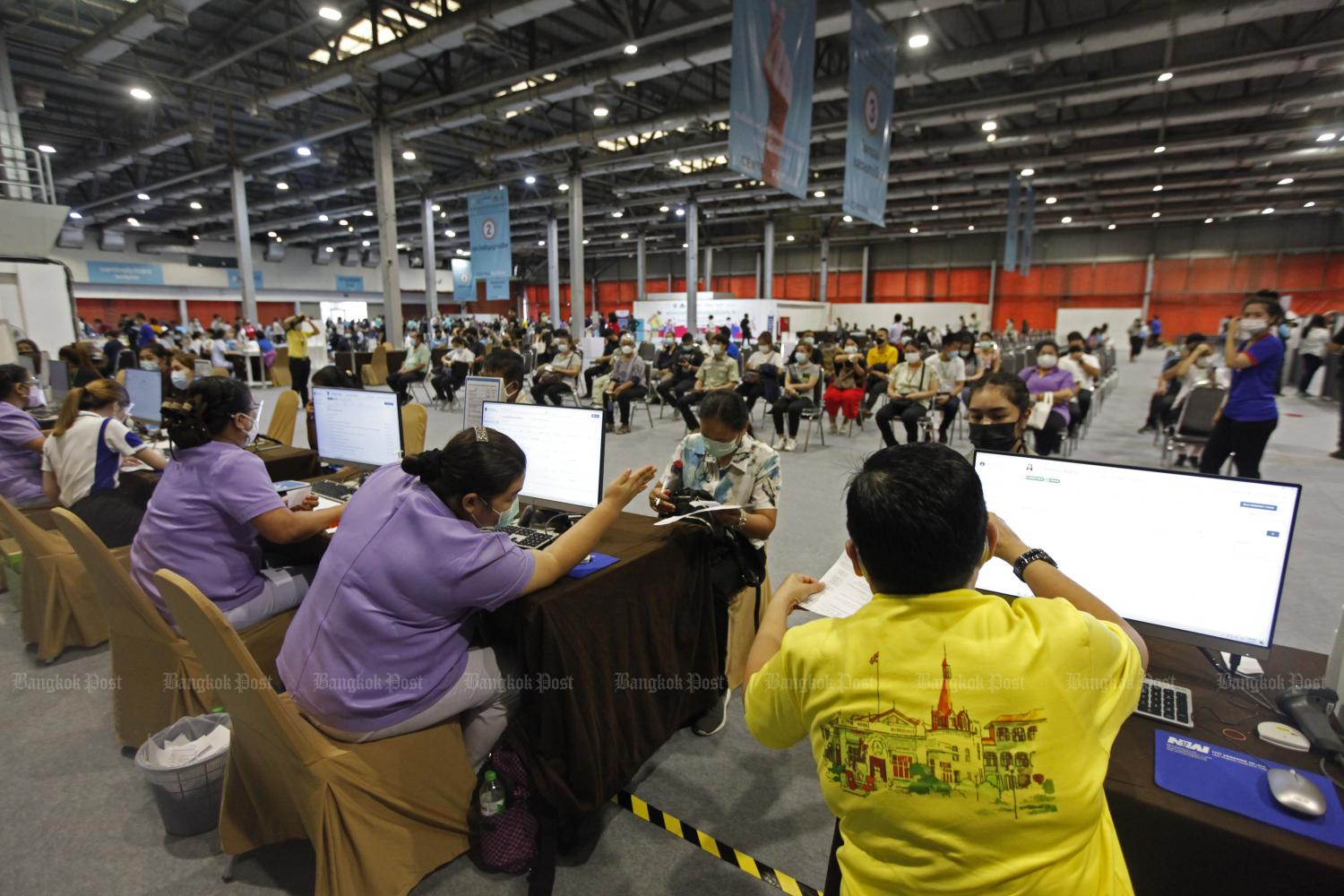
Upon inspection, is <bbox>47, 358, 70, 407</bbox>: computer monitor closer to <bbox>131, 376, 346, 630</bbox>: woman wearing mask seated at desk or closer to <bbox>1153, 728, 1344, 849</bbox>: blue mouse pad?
<bbox>131, 376, 346, 630</bbox>: woman wearing mask seated at desk

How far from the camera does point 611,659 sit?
189cm

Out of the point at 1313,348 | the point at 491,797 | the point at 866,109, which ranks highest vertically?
the point at 866,109

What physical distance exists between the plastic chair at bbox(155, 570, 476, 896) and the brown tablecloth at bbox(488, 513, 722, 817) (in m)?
0.27

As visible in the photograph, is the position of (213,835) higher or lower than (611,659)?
lower

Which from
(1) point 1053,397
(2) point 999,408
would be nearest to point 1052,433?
(1) point 1053,397

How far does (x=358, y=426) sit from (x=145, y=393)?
2772 mm

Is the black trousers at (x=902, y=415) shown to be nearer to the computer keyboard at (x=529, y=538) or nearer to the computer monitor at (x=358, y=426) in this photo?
the computer monitor at (x=358, y=426)

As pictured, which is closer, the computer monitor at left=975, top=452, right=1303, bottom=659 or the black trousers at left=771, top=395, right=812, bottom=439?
the computer monitor at left=975, top=452, right=1303, bottom=659

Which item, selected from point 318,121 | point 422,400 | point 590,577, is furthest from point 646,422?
point 318,121

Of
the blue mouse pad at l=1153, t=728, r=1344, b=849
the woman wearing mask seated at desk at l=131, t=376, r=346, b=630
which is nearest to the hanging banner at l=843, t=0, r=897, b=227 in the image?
the woman wearing mask seated at desk at l=131, t=376, r=346, b=630

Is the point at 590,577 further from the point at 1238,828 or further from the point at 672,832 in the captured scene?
the point at 1238,828

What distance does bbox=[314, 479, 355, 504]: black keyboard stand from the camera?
279 centimetres

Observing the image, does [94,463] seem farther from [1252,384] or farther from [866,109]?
[1252,384]

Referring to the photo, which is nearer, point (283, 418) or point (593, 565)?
point (593, 565)
